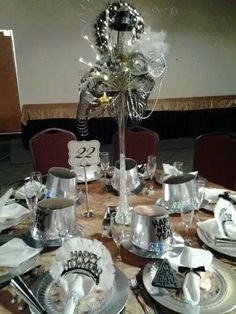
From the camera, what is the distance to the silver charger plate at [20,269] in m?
0.93

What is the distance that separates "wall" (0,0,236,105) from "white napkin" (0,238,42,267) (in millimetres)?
3952

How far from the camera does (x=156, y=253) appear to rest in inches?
41.6

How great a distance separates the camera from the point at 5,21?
16.4 ft

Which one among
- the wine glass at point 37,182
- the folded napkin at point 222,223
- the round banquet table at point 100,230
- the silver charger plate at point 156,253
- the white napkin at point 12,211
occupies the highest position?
the wine glass at point 37,182

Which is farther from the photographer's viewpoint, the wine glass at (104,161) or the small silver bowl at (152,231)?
the wine glass at (104,161)

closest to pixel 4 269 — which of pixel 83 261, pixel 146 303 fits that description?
pixel 83 261

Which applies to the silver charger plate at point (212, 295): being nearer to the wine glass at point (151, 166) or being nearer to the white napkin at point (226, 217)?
the white napkin at point (226, 217)

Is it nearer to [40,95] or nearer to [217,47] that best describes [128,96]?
[40,95]

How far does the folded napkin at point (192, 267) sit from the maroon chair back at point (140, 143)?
1.36 meters

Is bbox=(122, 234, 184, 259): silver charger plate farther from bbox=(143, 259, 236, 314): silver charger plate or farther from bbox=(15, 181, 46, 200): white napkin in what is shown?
bbox=(15, 181, 46, 200): white napkin

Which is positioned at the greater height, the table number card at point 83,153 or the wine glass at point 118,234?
the table number card at point 83,153

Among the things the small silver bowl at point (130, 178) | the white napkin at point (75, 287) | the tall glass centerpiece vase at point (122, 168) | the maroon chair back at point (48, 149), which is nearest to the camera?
the white napkin at point (75, 287)

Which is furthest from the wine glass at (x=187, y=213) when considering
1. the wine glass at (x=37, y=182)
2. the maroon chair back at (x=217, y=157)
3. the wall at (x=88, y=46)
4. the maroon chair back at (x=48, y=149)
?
the wall at (x=88, y=46)

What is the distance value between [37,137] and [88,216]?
3.21ft
